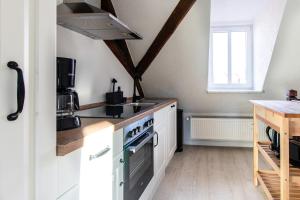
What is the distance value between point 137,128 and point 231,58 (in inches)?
121

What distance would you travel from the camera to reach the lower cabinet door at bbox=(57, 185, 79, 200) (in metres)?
1.06

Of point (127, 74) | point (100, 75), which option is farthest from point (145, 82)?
point (100, 75)

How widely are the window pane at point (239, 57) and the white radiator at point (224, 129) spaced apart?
2.29ft

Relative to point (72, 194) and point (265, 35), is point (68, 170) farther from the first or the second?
point (265, 35)

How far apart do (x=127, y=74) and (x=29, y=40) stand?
3.08 m

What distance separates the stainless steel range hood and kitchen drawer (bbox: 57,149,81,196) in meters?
1.09

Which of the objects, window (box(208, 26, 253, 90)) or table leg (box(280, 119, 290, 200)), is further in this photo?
window (box(208, 26, 253, 90))

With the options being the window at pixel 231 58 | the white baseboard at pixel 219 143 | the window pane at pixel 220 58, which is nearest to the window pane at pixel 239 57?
the window at pixel 231 58

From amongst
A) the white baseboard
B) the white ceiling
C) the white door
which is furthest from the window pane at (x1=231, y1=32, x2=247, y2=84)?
the white door

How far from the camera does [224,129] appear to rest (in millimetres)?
4602

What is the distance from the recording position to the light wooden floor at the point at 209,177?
274 centimetres

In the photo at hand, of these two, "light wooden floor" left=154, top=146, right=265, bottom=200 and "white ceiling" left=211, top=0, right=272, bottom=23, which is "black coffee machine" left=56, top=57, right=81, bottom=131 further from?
"white ceiling" left=211, top=0, right=272, bottom=23

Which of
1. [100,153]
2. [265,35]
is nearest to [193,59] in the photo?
Answer: [265,35]

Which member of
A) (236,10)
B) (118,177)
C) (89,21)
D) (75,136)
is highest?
(236,10)
